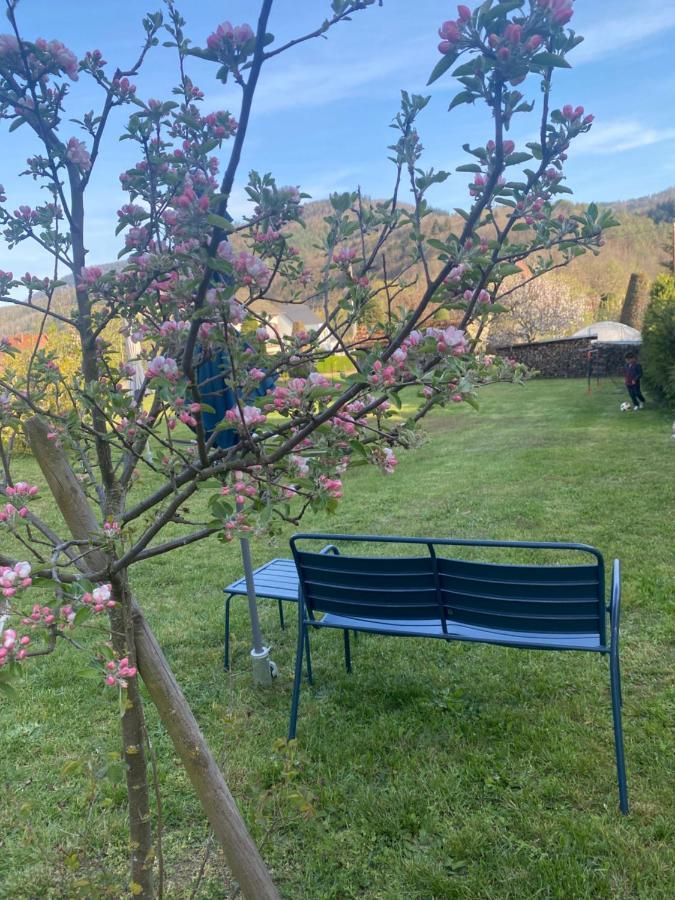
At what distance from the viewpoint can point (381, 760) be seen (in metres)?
2.53

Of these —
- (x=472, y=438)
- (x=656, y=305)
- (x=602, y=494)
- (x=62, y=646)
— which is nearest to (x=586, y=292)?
(x=656, y=305)

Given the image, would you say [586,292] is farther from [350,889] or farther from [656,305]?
[350,889]

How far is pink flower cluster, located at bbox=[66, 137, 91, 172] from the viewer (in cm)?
165

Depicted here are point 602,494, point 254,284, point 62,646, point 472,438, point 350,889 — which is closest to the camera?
point 254,284

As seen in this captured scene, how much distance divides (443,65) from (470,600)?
6.95 feet

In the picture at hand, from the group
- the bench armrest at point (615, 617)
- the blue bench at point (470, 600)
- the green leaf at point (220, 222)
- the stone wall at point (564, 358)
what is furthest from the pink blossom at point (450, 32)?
the stone wall at point (564, 358)

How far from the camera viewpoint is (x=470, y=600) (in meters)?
2.62

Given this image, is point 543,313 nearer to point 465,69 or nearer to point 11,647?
point 465,69

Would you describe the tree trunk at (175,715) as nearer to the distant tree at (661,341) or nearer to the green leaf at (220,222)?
the green leaf at (220,222)

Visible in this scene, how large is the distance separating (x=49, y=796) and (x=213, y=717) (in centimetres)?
72

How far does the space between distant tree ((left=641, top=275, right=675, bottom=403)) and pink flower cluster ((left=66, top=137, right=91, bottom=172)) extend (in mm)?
10993

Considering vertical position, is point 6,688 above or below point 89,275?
below

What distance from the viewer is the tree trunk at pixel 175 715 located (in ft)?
5.11

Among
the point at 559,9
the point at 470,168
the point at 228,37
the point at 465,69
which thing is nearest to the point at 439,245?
the point at 470,168
